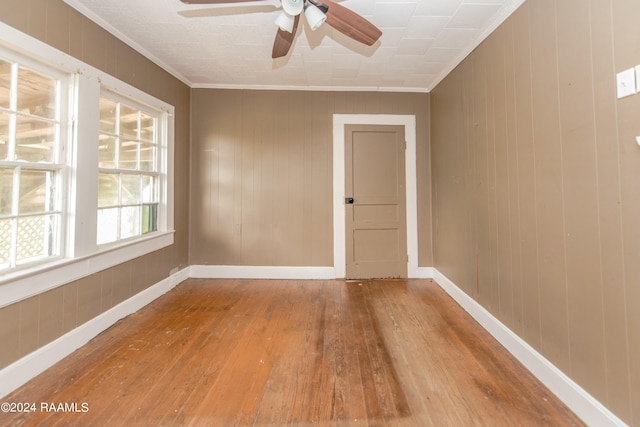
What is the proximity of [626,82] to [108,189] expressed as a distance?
3510 millimetres

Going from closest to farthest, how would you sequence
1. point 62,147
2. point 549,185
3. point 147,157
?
1. point 549,185
2. point 62,147
3. point 147,157

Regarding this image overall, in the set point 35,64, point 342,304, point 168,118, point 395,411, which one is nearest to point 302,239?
point 342,304

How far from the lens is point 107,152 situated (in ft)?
8.00

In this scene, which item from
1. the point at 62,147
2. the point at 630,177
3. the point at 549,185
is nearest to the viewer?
the point at 630,177

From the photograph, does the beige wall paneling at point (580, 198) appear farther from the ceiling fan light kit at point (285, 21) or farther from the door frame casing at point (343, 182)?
the door frame casing at point (343, 182)

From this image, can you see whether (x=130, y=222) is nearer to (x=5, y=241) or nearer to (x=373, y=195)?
(x=5, y=241)

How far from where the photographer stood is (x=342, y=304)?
290 cm

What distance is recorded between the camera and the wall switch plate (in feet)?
3.92

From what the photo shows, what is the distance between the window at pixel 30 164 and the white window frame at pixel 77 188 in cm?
7

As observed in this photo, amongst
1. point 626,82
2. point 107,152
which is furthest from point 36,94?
point 626,82

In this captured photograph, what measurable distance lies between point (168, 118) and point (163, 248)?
1533 millimetres

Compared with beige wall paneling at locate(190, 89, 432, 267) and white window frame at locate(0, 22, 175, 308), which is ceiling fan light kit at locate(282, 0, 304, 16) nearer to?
white window frame at locate(0, 22, 175, 308)

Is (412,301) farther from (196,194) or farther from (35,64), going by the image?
(35,64)

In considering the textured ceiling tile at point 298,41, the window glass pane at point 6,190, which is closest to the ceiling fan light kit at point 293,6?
the textured ceiling tile at point 298,41
